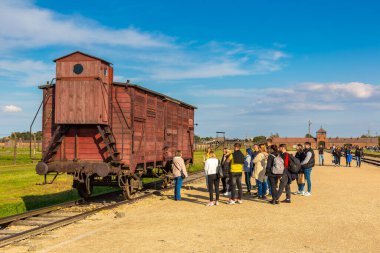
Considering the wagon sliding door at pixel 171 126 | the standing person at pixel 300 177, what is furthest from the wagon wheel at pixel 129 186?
the standing person at pixel 300 177

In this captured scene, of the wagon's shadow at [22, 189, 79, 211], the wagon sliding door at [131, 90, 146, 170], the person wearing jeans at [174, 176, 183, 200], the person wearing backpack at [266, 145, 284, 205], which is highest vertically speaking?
the wagon sliding door at [131, 90, 146, 170]

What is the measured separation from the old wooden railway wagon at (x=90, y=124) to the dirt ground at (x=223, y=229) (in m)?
1.49

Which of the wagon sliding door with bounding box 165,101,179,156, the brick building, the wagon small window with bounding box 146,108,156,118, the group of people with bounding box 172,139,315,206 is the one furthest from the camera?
the brick building

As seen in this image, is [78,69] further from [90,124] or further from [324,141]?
[324,141]

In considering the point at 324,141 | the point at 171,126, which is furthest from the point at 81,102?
the point at 324,141

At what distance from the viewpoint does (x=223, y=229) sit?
8977mm

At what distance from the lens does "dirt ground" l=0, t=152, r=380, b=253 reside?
7.49 metres

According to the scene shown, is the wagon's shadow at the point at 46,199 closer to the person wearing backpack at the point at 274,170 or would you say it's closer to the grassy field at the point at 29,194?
the grassy field at the point at 29,194

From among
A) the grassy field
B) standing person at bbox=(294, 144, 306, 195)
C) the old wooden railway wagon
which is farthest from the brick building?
the old wooden railway wagon

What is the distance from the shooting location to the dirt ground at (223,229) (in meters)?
7.49

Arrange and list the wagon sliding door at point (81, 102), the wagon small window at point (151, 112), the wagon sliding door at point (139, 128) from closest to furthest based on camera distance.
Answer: the wagon sliding door at point (81, 102) < the wagon sliding door at point (139, 128) < the wagon small window at point (151, 112)

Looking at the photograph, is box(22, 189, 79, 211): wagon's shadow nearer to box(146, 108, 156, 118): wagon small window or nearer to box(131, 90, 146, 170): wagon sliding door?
box(131, 90, 146, 170): wagon sliding door

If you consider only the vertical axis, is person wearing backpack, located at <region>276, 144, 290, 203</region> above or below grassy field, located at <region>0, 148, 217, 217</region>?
above

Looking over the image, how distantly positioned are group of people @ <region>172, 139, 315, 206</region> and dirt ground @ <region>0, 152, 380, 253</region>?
56 cm
